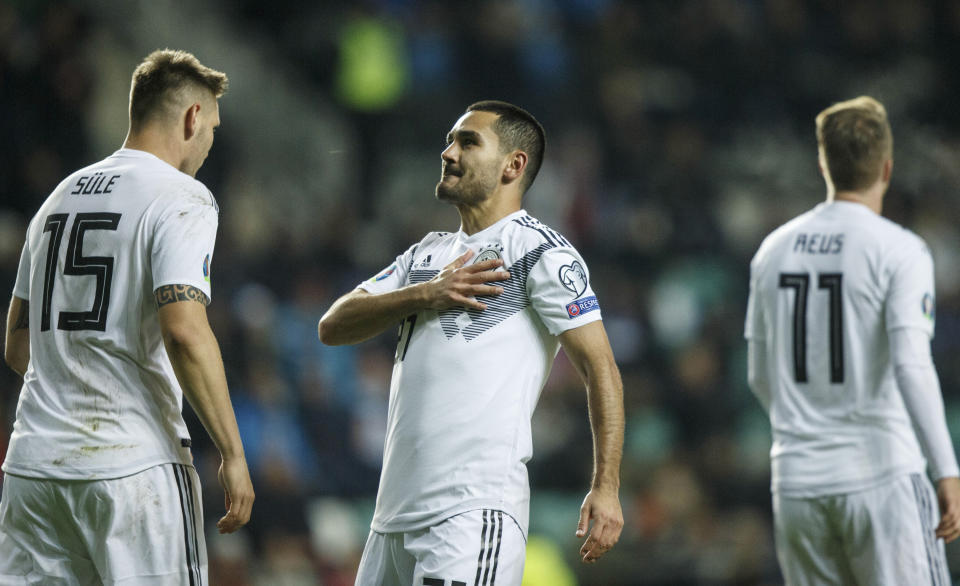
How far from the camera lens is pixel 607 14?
1208 cm

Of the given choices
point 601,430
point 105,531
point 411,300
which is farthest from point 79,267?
point 601,430

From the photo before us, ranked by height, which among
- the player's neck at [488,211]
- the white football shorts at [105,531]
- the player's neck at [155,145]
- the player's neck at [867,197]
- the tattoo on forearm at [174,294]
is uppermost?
the player's neck at [155,145]

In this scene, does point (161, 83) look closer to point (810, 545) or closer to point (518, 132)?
point (518, 132)

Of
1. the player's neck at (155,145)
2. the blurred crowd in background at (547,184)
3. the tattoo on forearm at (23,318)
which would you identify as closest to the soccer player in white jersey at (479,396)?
the player's neck at (155,145)

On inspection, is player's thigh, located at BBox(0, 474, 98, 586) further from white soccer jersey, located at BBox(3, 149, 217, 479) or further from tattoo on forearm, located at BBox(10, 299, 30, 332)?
tattoo on forearm, located at BBox(10, 299, 30, 332)

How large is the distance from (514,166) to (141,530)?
1.77 metres

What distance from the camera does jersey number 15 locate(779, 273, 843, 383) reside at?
4398mm

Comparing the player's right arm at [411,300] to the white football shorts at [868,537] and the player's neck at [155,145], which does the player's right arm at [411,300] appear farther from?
the white football shorts at [868,537]

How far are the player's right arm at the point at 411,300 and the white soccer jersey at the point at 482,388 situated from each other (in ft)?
0.21

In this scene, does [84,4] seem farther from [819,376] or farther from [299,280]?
[819,376]

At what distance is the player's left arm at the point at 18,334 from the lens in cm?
385

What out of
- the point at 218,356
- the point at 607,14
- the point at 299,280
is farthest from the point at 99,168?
the point at 607,14

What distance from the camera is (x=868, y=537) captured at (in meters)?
4.18

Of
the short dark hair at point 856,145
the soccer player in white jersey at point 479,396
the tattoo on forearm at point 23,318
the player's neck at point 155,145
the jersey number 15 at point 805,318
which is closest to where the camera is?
the soccer player in white jersey at point 479,396
